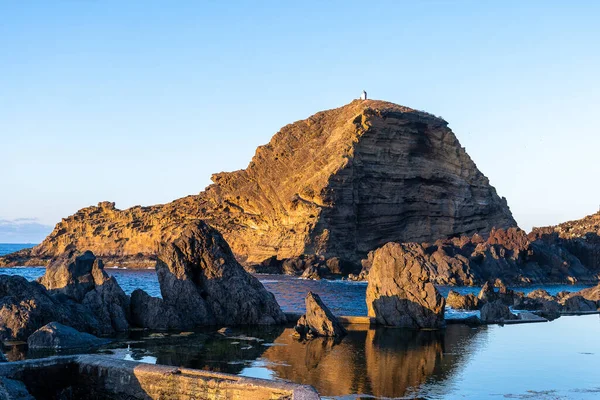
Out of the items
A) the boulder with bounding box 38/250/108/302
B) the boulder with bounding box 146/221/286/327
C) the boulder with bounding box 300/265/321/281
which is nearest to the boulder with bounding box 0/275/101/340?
the boulder with bounding box 38/250/108/302

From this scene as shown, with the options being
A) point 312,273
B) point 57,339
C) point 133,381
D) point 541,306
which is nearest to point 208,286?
point 57,339

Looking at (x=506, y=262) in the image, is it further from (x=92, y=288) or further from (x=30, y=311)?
(x=30, y=311)

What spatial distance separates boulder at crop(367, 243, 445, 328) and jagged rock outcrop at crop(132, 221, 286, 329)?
14.1 feet

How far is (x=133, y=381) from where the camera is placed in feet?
48.1

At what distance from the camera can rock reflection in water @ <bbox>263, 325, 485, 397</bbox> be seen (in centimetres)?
1591

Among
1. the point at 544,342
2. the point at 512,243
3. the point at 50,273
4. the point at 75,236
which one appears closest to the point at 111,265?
the point at 75,236

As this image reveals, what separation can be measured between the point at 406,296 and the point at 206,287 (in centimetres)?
809

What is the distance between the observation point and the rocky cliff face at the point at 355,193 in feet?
329

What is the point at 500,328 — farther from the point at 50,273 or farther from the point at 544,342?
the point at 50,273

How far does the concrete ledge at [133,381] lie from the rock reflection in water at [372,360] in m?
2.39

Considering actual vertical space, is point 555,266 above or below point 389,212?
below

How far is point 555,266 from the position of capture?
83.8m

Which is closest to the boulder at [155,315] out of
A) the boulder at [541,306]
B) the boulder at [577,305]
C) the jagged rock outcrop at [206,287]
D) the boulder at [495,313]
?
the jagged rock outcrop at [206,287]

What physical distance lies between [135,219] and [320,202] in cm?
→ 4458
